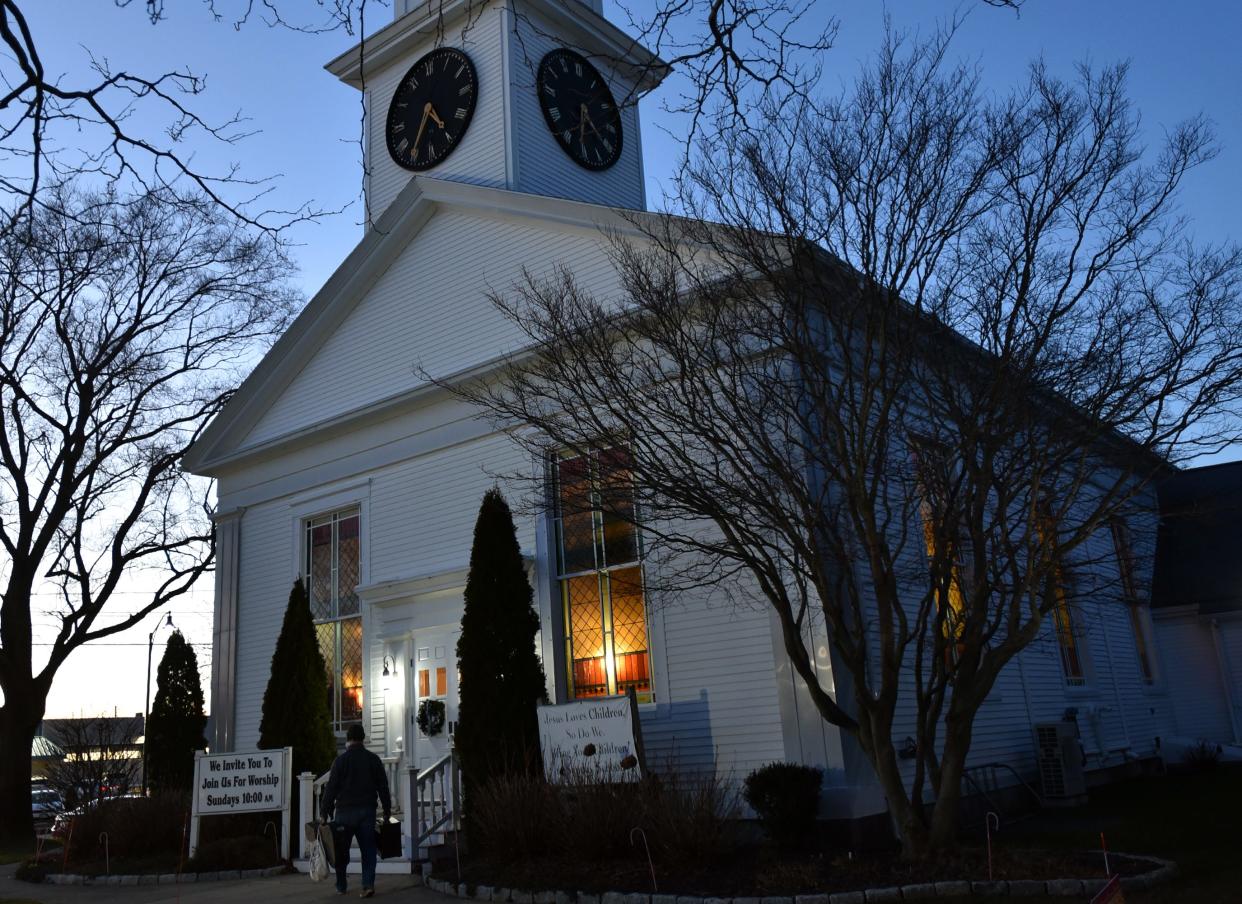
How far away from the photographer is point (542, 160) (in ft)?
62.3

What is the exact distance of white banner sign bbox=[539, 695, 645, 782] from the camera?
11.7 metres

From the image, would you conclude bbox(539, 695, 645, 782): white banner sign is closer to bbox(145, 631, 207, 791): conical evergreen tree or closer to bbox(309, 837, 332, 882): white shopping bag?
bbox(309, 837, 332, 882): white shopping bag

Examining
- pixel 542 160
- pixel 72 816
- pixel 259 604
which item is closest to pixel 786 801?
pixel 72 816

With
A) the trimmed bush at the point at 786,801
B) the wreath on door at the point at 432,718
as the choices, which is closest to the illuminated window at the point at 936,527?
the trimmed bush at the point at 786,801

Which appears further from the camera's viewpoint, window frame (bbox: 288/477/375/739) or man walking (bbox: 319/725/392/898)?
window frame (bbox: 288/477/375/739)

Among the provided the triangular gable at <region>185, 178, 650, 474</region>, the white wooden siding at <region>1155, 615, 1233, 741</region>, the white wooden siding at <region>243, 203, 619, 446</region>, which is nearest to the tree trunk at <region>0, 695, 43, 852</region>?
the triangular gable at <region>185, 178, 650, 474</region>

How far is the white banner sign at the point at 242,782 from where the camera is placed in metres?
13.7

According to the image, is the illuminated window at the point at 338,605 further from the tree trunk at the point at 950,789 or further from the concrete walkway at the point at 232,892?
the tree trunk at the point at 950,789

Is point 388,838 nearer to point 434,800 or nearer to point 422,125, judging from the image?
point 434,800

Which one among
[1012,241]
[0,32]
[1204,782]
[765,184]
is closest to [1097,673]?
[1204,782]

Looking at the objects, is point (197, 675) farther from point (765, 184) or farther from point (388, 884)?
point (765, 184)

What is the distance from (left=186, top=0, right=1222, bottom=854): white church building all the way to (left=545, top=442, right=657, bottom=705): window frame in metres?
0.04

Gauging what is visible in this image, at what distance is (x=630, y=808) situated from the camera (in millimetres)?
10734

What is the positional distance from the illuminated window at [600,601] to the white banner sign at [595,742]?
1.39m
